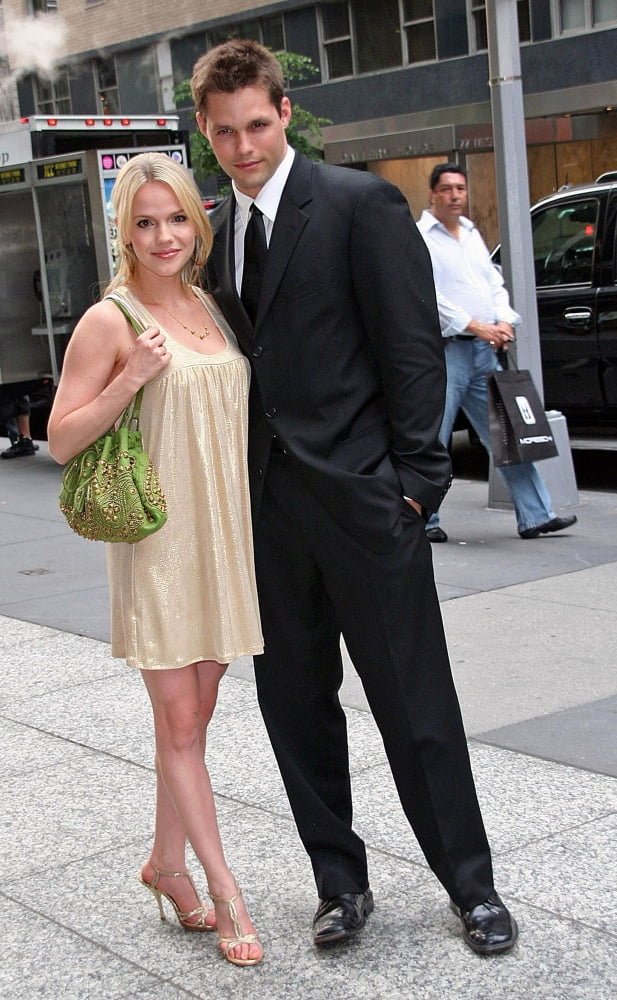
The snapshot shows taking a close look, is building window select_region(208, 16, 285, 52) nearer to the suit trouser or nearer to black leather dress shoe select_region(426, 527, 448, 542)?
black leather dress shoe select_region(426, 527, 448, 542)

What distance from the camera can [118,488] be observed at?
10.1 ft

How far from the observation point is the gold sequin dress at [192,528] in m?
3.17

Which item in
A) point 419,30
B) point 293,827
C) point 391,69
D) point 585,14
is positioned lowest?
point 293,827

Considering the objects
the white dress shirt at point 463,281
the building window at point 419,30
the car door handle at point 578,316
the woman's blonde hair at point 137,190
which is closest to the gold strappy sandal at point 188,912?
the woman's blonde hair at point 137,190

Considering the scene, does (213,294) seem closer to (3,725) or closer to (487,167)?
(3,725)

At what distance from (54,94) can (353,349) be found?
38246mm

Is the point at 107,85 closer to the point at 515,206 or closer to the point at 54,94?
the point at 54,94

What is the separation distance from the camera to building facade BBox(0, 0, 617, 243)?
2566cm

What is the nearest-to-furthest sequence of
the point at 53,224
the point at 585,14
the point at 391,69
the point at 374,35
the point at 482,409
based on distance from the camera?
the point at 482,409 → the point at 53,224 → the point at 585,14 → the point at 391,69 → the point at 374,35

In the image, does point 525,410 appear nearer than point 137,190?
No

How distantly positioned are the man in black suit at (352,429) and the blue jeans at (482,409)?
4338 mm

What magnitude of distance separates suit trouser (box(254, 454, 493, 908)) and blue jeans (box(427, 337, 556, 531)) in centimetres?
428

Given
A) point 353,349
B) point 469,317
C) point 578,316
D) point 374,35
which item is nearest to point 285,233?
point 353,349

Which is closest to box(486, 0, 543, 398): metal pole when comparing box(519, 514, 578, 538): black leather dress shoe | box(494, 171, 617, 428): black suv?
box(519, 514, 578, 538): black leather dress shoe
